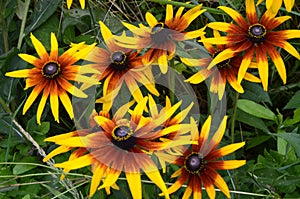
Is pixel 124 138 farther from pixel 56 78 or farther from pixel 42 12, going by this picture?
pixel 42 12

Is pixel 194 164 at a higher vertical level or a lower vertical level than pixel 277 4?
lower

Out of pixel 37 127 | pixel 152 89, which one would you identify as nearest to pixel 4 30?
pixel 37 127

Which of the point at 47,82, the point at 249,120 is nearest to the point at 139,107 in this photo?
the point at 47,82

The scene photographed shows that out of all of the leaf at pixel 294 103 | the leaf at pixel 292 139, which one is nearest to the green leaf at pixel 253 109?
the leaf at pixel 294 103

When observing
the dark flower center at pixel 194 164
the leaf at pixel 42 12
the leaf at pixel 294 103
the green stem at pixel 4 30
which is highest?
the leaf at pixel 294 103

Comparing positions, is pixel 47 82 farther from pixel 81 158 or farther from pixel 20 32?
pixel 20 32

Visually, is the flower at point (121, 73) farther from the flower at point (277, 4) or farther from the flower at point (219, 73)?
the flower at point (277, 4)

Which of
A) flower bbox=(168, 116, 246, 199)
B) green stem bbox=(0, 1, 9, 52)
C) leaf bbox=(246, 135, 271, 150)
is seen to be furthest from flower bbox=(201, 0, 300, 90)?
green stem bbox=(0, 1, 9, 52)
